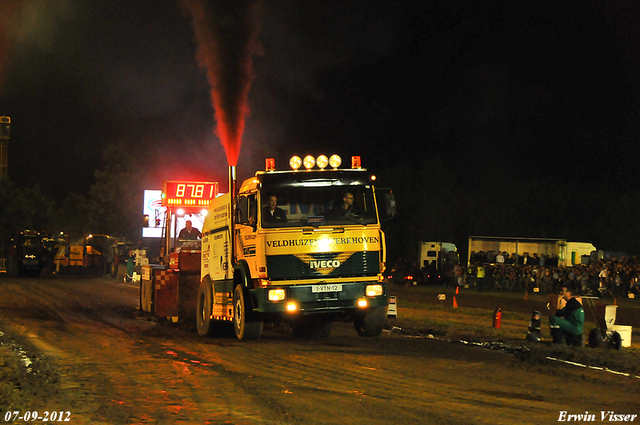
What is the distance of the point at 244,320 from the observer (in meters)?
13.5

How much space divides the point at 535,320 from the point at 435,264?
2896cm

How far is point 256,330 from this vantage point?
45.1 ft

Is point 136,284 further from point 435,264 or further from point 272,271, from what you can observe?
point 272,271

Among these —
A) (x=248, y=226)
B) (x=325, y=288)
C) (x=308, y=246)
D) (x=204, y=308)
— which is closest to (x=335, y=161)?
(x=308, y=246)

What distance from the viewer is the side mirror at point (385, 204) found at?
13270 millimetres

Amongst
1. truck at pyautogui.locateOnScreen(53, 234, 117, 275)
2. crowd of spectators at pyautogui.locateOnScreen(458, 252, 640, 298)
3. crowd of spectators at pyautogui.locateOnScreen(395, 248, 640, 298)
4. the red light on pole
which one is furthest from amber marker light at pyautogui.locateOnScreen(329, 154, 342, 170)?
truck at pyautogui.locateOnScreen(53, 234, 117, 275)

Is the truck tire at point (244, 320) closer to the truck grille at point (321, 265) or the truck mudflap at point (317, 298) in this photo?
the truck mudflap at point (317, 298)

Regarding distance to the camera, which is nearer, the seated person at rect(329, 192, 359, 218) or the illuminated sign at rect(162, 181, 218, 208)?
the seated person at rect(329, 192, 359, 218)

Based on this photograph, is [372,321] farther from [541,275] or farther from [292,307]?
[541,275]

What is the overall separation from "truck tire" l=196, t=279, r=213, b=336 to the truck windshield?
9.85ft

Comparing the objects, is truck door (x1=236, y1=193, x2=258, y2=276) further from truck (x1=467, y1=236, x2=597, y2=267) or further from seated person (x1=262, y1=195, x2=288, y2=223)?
truck (x1=467, y1=236, x2=597, y2=267)

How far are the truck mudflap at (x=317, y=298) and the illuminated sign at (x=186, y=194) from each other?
7.11m

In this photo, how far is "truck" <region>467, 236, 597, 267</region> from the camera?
1532 inches

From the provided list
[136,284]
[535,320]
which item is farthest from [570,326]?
[136,284]
